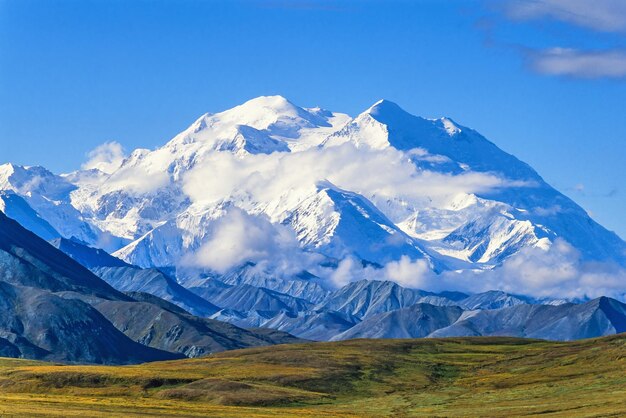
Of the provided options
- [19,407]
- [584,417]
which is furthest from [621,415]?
[19,407]

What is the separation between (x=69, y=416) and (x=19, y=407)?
42.8 feet

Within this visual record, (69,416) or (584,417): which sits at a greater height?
(69,416)

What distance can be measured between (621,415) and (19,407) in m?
86.8

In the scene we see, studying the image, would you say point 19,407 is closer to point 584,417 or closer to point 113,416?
point 113,416

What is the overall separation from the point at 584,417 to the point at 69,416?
74114mm

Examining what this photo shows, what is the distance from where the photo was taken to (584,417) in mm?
199750

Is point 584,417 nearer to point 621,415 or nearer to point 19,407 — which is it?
point 621,415

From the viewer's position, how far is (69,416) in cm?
18912

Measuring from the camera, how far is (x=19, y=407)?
198625 millimetres

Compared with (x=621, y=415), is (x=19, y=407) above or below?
above

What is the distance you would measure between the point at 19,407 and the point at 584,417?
82.3 meters

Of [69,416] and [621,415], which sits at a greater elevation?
[69,416]

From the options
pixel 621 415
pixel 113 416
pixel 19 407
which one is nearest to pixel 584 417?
pixel 621 415

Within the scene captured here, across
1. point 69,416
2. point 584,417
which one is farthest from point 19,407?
point 584,417
